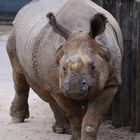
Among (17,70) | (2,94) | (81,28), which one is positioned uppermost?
(81,28)

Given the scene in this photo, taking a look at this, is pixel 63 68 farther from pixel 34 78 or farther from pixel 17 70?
pixel 17 70

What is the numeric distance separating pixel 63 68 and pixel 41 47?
0.74 m

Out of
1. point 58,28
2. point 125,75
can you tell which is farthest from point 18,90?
point 58,28

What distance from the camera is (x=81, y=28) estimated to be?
479cm

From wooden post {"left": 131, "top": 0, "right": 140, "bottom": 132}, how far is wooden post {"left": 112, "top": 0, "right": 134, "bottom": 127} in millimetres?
128

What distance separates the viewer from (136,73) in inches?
243

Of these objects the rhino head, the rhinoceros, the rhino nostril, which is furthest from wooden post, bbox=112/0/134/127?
the rhino nostril

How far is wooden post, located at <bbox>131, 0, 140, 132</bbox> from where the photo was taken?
240 inches

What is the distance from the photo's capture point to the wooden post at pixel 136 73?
240 inches

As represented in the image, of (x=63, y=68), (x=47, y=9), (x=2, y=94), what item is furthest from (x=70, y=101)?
Result: (x=2, y=94)

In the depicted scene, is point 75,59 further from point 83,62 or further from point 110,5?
point 110,5

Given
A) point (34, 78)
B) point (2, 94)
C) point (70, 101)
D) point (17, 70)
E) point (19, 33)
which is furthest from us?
point (2, 94)

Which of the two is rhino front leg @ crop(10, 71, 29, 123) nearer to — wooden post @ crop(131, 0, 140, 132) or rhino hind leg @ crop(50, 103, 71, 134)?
rhino hind leg @ crop(50, 103, 71, 134)

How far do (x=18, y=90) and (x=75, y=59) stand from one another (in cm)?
228
